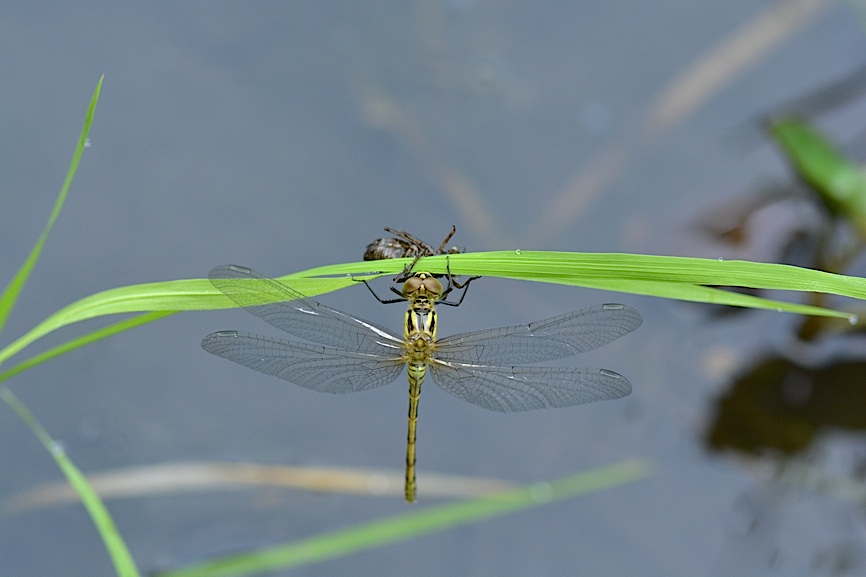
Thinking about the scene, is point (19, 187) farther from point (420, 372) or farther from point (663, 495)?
point (663, 495)

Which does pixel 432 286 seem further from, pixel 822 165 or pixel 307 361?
pixel 822 165

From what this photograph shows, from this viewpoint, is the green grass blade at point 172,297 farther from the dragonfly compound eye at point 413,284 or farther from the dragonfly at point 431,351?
the dragonfly compound eye at point 413,284

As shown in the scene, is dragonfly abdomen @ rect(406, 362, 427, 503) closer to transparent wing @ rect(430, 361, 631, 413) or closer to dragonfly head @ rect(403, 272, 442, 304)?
transparent wing @ rect(430, 361, 631, 413)

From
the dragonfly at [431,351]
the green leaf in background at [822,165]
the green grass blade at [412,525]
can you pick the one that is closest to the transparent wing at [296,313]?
the dragonfly at [431,351]

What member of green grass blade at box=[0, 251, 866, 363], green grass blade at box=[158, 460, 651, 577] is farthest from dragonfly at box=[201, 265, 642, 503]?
green grass blade at box=[158, 460, 651, 577]

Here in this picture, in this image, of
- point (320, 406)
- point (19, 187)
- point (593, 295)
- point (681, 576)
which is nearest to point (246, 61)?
point (19, 187)
